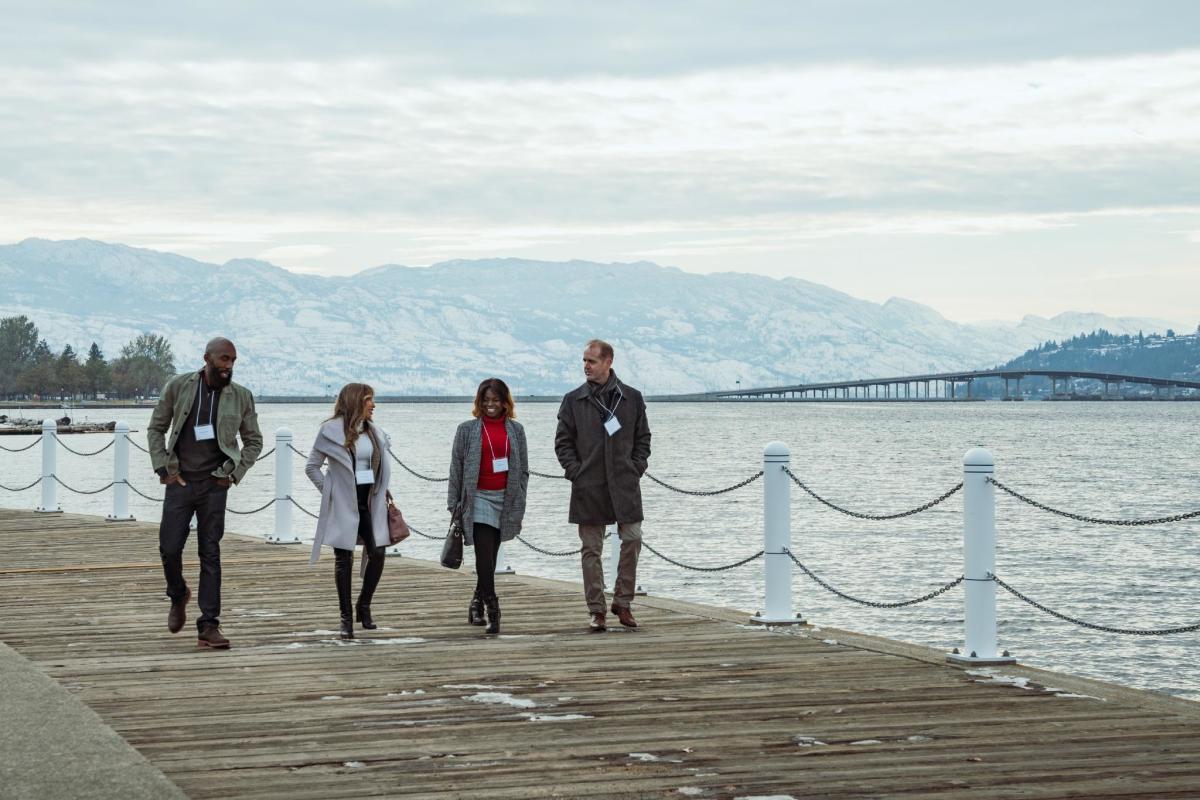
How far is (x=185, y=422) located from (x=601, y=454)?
9.57ft

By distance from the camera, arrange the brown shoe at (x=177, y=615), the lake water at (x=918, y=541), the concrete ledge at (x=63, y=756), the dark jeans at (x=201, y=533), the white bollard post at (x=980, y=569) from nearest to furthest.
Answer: the concrete ledge at (x=63, y=756)
the white bollard post at (x=980, y=569)
the dark jeans at (x=201, y=533)
the brown shoe at (x=177, y=615)
the lake water at (x=918, y=541)

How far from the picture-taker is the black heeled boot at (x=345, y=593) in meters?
11.3

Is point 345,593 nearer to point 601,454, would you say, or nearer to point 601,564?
point 601,564

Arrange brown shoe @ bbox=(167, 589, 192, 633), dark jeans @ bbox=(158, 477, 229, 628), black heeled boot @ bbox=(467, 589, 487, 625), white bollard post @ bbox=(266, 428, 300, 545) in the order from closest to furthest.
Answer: dark jeans @ bbox=(158, 477, 229, 628), brown shoe @ bbox=(167, 589, 192, 633), black heeled boot @ bbox=(467, 589, 487, 625), white bollard post @ bbox=(266, 428, 300, 545)

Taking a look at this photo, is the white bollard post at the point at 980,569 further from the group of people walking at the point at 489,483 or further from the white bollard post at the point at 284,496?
the white bollard post at the point at 284,496

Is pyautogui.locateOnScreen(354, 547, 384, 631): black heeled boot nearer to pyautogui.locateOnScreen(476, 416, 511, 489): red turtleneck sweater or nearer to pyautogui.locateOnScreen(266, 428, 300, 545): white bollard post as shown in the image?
pyautogui.locateOnScreen(476, 416, 511, 489): red turtleneck sweater

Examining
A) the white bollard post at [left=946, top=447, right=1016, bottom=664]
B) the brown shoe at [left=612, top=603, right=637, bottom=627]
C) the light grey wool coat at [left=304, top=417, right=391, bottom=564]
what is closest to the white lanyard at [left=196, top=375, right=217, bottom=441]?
the light grey wool coat at [left=304, top=417, right=391, bottom=564]

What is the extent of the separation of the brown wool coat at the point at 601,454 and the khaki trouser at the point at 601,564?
0.13 m

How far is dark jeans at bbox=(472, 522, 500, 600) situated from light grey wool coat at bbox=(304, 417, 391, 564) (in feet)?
2.27

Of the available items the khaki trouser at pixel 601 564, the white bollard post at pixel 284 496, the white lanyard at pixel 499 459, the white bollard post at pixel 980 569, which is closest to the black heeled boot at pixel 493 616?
the khaki trouser at pixel 601 564

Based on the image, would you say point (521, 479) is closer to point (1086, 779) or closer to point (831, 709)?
point (831, 709)

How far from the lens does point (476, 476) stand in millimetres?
11445

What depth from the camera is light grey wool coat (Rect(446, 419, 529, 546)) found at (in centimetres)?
1139

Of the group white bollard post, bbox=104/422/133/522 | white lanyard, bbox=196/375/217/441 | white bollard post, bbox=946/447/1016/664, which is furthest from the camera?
white bollard post, bbox=104/422/133/522
